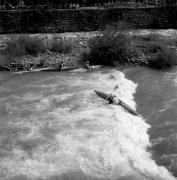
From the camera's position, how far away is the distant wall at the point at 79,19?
2411cm

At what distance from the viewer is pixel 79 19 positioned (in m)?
24.2

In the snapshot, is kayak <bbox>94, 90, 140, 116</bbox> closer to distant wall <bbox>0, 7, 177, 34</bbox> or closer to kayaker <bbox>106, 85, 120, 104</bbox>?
kayaker <bbox>106, 85, 120, 104</bbox>

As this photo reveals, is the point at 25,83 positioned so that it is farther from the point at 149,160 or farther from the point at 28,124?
the point at 149,160

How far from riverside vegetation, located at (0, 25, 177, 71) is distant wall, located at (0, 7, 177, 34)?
2.71 m

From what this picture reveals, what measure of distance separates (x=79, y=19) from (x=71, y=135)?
44.3 feet

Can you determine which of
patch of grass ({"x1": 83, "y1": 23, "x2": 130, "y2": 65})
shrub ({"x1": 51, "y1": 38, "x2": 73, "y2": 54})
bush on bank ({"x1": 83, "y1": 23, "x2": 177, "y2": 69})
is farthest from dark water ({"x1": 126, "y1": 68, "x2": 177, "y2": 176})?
shrub ({"x1": 51, "y1": 38, "x2": 73, "y2": 54})

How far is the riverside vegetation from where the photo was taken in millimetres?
19422

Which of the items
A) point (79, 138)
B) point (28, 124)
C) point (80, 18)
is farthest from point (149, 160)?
point (80, 18)

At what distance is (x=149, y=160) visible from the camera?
418 inches

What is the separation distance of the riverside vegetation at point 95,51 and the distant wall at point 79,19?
8.88 ft

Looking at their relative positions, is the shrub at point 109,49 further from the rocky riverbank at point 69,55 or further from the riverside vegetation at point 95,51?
the rocky riverbank at point 69,55

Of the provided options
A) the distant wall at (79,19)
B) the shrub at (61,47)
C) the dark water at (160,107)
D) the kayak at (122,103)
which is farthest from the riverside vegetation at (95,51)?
the kayak at (122,103)

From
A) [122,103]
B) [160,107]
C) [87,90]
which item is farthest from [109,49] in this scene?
[160,107]

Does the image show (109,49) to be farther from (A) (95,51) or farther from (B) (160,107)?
(B) (160,107)
